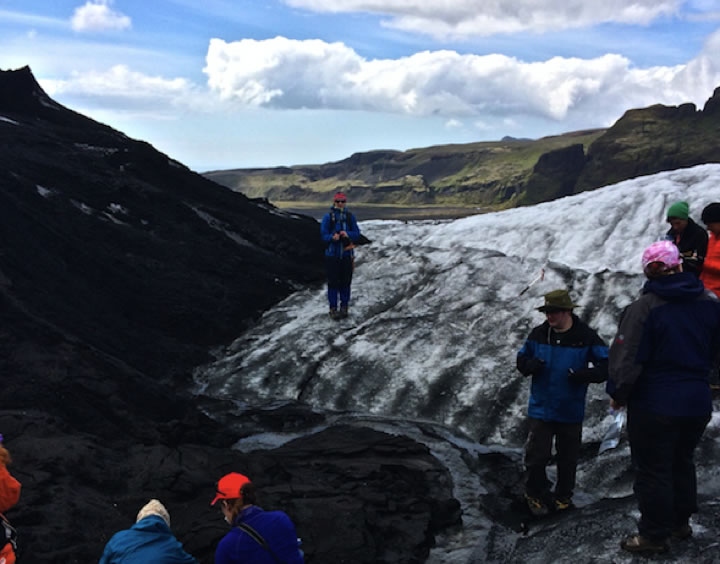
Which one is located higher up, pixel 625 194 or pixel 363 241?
pixel 625 194

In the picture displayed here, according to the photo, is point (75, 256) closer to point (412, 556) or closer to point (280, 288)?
point (280, 288)

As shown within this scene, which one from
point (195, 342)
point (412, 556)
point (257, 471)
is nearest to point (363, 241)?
point (195, 342)

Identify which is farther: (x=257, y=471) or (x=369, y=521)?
(x=257, y=471)

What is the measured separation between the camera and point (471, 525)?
6.85 m

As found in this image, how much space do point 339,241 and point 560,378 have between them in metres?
6.60

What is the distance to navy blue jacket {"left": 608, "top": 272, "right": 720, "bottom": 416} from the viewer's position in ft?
15.1

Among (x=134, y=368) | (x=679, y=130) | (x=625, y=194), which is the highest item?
(x=679, y=130)

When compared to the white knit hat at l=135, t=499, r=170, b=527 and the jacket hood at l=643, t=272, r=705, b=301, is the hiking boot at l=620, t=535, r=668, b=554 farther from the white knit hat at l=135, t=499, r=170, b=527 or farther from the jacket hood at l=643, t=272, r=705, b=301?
the white knit hat at l=135, t=499, r=170, b=527

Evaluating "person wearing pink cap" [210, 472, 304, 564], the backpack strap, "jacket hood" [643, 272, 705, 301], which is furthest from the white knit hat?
"jacket hood" [643, 272, 705, 301]

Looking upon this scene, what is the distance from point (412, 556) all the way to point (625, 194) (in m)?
11.4

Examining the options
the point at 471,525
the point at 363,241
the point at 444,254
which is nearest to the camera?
the point at 471,525

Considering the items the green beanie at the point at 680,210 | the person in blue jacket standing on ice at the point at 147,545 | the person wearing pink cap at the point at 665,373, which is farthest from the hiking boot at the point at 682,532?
the green beanie at the point at 680,210

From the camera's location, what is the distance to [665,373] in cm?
467

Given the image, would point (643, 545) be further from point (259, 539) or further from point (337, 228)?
point (337, 228)
